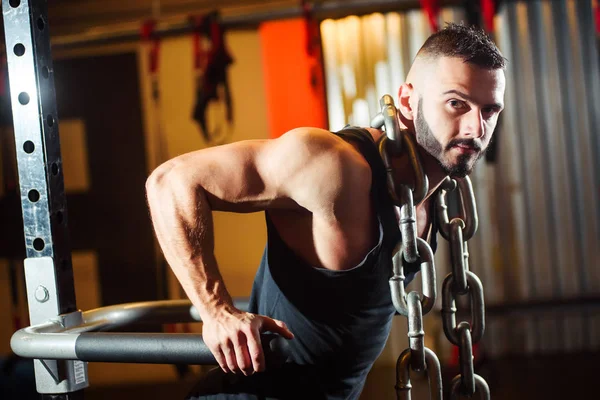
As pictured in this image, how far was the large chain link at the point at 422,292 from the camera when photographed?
1.00 metres

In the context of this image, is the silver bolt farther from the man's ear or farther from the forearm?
the man's ear

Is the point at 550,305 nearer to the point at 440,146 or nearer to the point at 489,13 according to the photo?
the point at 489,13

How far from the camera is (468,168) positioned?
120 cm

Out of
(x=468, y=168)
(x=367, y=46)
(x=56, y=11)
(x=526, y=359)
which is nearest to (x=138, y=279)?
(x=56, y=11)

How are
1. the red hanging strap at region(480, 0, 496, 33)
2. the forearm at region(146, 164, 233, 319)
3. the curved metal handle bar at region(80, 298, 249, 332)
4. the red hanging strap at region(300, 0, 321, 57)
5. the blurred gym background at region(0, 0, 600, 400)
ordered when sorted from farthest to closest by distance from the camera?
the blurred gym background at region(0, 0, 600, 400)
the red hanging strap at region(300, 0, 321, 57)
the red hanging strap at region(480, 0, 496, 33)
the curved metal handle bar at region(80, 298, 249, 332)
the forearm at region(146, 164, 233, 319)

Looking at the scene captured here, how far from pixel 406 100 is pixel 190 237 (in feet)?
1.86

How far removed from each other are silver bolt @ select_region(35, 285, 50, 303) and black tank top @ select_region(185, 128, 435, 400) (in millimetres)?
414

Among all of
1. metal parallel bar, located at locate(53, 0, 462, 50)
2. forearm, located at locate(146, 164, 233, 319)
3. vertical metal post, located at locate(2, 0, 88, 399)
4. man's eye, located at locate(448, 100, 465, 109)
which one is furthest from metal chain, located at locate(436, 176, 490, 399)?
metal parallel bar, located at locate(53, 0, 462, 50)

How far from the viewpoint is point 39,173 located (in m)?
1.22

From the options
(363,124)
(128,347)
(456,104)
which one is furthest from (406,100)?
(363,124)

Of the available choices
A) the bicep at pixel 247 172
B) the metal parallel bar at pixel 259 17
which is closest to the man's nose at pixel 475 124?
the bicep at pixel 247 172

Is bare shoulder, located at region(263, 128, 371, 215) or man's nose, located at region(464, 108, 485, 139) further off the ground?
man's nose, located at region(464, 108, 485, 139)

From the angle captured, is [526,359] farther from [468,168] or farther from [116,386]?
[468,168]

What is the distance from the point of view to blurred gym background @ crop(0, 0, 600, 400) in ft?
14.2
